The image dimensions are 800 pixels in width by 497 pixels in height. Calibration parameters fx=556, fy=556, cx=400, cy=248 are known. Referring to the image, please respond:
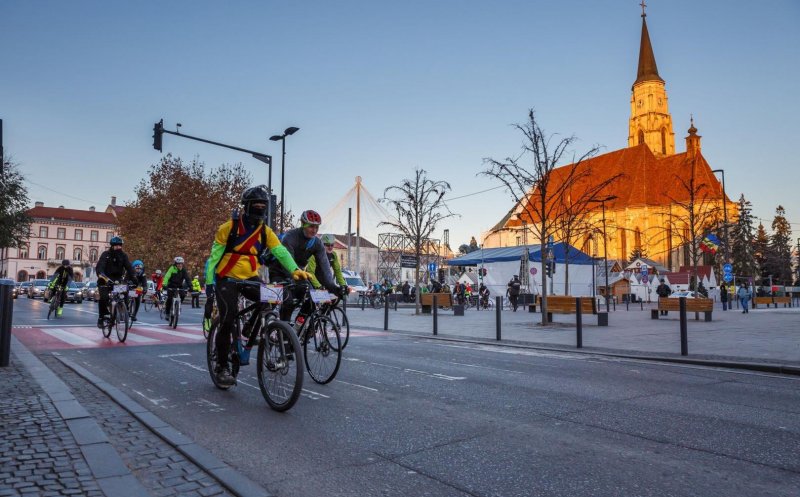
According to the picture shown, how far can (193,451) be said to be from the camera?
3.67 meters

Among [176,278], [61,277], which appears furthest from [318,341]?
[61,277]

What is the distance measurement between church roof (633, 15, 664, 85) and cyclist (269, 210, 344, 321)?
10135 centimetres

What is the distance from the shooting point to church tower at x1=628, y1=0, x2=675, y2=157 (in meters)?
93.4

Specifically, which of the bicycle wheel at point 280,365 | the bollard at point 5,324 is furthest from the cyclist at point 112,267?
the bicycle wheel at point 280,365

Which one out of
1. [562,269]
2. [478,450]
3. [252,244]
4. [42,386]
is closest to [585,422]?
[478,450]

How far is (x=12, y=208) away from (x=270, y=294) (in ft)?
107

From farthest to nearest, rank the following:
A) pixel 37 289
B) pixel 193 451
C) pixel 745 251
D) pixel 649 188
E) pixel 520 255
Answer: pixel 649 188
pixel 745 251
pixel 37 289
pixel 520 255
pixel 193 451

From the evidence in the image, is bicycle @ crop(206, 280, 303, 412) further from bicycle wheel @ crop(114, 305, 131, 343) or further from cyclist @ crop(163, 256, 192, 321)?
cyclist @ crop(163, 256, 192, 321)

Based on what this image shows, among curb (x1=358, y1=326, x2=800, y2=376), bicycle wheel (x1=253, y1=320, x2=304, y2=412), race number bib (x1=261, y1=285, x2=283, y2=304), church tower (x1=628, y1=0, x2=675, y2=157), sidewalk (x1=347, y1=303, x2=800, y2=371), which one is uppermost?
church tower (x1=628, y1=0, x2=675, y2=157)

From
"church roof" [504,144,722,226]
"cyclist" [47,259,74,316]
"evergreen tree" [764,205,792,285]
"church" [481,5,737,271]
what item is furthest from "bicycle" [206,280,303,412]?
"evergreen tree" [764,205,792,285]

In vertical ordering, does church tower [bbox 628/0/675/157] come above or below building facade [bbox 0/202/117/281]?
above

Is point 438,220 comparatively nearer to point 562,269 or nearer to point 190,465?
point 562,269

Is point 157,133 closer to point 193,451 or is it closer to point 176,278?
point 176,278

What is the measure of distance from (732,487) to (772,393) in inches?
159
